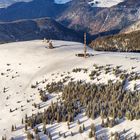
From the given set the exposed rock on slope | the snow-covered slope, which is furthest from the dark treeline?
the exposed rock on slope

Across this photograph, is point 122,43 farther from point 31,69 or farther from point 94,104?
point 94,104

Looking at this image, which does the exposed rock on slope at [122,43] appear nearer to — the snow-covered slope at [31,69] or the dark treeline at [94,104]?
the snow-covered slope at [31,69]

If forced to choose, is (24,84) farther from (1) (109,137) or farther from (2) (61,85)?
(1) (109,137)

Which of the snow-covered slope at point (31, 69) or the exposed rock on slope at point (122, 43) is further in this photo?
the exposed rock on slope at point (122, 43)

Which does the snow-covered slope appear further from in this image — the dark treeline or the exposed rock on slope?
the exposed rock on slope

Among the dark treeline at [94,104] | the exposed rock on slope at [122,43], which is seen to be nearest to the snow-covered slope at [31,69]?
the dark treeline at [94,104]

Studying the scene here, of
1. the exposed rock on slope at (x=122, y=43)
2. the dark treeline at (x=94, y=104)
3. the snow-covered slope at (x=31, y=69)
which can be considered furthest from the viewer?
the exposed rock on slope at (x=122, y=43)

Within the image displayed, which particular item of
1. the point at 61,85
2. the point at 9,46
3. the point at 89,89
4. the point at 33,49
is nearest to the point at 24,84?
the point at 61,85

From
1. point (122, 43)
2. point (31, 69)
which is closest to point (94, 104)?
point (31, 69)

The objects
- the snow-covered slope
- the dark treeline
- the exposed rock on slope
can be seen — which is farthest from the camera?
the exposed rock on slope
